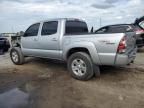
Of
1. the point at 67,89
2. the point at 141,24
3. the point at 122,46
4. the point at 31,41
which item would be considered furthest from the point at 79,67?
the point at 141,24

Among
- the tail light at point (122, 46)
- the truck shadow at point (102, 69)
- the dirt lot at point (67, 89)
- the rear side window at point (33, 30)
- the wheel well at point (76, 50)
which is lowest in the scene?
the dirt lot at point (67, 89)

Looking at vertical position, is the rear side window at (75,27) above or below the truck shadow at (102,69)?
above

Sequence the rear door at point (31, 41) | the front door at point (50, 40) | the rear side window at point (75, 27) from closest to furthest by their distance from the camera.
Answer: the front door at point (50, 40)
the rear side window at point (75, 27)
the rear door at point (31, 41)

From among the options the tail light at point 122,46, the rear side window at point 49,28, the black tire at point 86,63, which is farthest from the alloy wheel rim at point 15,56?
the tail light at point 122,46

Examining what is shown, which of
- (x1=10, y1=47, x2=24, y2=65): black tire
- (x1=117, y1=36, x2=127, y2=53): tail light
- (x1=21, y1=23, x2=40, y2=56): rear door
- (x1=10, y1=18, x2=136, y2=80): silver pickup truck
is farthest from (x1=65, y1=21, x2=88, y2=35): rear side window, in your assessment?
(x1=10, y1=47, x2=24, y2=65): black tire

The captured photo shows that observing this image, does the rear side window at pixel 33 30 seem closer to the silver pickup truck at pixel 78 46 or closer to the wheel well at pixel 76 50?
the silver pickup truck at pixel 78 46

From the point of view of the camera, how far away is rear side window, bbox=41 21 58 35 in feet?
25.2

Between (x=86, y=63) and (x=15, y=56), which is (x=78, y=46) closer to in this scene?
(x=86, y=63)

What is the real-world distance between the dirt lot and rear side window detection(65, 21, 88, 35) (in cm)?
148

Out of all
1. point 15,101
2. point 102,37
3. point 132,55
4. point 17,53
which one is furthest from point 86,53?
point 17,53

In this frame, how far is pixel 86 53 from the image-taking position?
22.1 ft

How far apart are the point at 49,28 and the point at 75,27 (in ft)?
3.09

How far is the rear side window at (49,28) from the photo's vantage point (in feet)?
25.2

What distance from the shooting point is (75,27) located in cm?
795
